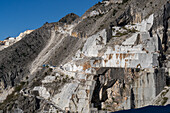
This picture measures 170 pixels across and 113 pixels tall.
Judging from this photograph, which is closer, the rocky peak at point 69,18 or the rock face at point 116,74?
the rock face at point 116,74

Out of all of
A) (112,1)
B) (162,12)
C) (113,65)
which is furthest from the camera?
(112,1)

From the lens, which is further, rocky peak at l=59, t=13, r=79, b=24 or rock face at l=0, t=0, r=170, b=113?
rocky peak at l=59, t=13, r=79, b=24

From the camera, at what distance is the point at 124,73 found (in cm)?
2798

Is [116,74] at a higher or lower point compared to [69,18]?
lower

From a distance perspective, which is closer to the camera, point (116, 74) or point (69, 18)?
point (116, 74)

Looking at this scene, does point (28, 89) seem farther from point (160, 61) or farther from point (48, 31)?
point (48, 31)

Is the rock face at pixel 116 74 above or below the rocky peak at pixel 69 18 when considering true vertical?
below

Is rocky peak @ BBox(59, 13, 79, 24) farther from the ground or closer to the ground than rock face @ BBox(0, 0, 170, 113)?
farther from the ground

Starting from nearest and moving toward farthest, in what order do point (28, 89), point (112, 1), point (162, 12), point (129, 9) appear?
point (162, 12) → point (28, 89) → point (129, 9) → point (112, 1)

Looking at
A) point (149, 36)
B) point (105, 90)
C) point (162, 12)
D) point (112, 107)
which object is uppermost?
point (162, 12)

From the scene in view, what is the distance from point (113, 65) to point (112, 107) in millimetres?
6018

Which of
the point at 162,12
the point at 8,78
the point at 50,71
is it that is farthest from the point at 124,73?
the point at 8,78

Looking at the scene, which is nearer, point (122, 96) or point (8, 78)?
point (122, 96)

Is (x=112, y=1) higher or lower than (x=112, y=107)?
higher
